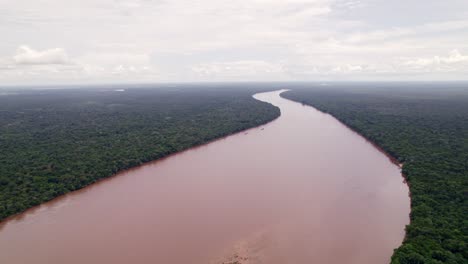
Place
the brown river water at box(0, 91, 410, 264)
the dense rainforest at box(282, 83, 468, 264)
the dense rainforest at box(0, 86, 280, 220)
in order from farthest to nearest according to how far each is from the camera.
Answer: the dense rainforest at box(0, 86, 280, 220) < the brown river water at box(0, 91, 410, 264) < the dense rainforest at box(282, 83, 468, 264)

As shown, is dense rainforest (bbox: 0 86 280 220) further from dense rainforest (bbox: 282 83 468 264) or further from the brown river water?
dense rainforest (bbox: 282 83 468 264)

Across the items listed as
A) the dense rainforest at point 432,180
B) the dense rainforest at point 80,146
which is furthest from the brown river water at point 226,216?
the dense rainforest at point 80,146

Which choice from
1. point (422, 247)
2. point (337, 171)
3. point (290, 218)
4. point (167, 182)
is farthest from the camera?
point (337, 171)

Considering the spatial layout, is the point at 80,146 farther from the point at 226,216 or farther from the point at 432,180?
the point at 432,180

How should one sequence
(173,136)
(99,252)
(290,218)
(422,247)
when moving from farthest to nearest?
(173,136)
(290,218)
(99,252)
(422,247)

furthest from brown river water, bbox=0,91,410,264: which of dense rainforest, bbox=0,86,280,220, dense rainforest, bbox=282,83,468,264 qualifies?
dense rainforest, bbox=0,86,280,220

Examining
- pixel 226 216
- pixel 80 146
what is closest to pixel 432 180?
pixel 226 216

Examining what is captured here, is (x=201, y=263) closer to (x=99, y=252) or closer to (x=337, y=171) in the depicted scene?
(x=99, y=252)

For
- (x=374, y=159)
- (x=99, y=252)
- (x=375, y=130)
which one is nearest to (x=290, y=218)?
(x=99, y=252)
